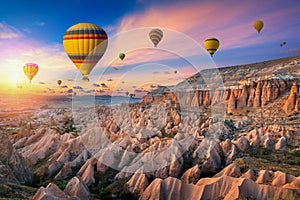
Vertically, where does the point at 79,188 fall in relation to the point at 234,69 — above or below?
below

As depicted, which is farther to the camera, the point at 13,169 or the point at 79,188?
the point at 13,169

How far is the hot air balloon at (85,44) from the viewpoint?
25.8 metres

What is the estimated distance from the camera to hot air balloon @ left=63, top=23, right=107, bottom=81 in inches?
1017

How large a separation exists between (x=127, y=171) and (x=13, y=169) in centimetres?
1148

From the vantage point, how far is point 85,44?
1017 inches

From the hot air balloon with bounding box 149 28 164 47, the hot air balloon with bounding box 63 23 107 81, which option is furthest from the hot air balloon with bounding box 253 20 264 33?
the hot air balloon with bounding box 63 23 107 81

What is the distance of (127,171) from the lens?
27438mm

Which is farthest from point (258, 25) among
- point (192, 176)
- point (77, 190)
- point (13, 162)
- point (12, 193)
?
point (12, 193)

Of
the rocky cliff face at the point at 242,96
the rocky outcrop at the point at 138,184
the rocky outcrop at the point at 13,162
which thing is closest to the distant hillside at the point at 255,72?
the rocky cliff face at the point at 242,96

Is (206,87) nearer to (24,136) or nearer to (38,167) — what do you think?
(24,136)

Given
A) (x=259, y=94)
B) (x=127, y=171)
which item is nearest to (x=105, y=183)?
(x=127, y=171)

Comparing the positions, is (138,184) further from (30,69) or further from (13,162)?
(30,69)

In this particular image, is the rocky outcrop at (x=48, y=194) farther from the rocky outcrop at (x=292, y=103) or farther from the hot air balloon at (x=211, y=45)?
the rocky outcrop at (x=292, y=103)

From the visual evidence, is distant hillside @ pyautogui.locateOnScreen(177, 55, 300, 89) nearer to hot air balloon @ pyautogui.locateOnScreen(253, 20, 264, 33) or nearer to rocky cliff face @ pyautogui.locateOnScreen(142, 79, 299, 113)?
rocky cliff face @ pyautogui.locateOnScreen(142, 79, 299, 113)
